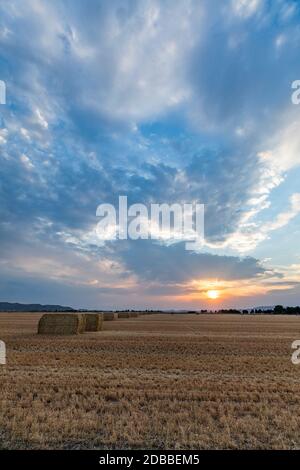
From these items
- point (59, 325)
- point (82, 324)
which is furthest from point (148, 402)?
point (82, 324)

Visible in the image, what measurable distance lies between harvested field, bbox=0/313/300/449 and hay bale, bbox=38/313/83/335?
49.8ft

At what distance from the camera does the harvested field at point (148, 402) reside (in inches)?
295

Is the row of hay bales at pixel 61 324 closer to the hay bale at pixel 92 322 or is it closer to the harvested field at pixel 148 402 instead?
the hay bale at pixel 92 322

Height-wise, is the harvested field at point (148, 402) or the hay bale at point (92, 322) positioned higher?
the hay bale at point (92, 322)

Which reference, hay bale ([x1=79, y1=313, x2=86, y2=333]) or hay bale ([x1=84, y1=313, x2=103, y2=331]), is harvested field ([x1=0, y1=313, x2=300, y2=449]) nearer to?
hay bale ([x1=79, y1=313, x2=86, y2=333])

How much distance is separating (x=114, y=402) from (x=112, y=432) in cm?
255

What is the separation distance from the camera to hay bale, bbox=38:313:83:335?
109 feet

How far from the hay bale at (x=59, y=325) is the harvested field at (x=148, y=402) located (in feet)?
49.8

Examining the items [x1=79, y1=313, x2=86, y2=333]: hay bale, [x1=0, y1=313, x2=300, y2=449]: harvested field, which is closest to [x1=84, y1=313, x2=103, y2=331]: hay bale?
[x1=79, y1=313, x2=86, y2=333]: hay bale

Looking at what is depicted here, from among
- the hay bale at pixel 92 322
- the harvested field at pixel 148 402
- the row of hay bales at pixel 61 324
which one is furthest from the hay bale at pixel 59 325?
the harvested field at pixel 148 402
